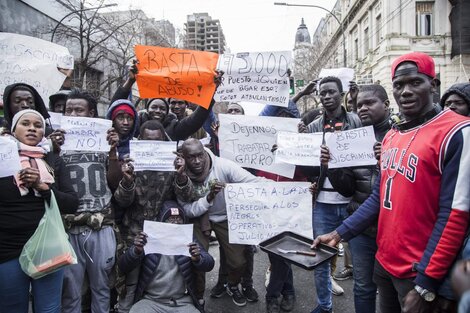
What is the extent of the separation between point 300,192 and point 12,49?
3365 millimetres

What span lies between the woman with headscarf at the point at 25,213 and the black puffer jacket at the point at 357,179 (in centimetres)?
222

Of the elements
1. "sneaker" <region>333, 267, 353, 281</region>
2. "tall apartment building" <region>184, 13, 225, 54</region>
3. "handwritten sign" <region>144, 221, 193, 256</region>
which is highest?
"tall apartment building" <region>184, 13, 225, 54</region>

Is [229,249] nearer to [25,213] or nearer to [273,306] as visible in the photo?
[273,306]

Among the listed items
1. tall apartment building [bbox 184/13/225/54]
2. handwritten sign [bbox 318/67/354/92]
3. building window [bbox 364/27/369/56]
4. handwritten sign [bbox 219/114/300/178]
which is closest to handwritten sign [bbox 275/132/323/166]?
handwritten sign [bbox 219/114/300/178]

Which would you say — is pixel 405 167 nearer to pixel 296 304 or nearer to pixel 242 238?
pixel 242 238

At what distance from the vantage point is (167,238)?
3.00 m

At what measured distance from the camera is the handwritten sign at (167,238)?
2.99m

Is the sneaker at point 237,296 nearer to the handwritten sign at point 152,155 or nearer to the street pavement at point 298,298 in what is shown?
the street pavement at point 298,298

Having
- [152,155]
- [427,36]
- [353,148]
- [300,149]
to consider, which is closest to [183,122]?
[152,155]

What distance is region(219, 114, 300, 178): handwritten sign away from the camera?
12.2ft

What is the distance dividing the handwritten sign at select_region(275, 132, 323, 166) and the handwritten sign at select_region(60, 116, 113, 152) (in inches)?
62.7

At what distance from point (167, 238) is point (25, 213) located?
1088 millimetres

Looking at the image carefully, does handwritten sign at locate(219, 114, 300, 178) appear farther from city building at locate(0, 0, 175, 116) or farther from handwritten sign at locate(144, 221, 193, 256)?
city building at locate(0, 0, 175, 116)

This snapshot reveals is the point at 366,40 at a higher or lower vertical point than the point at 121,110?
higher
